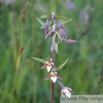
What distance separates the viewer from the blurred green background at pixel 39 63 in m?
2.95

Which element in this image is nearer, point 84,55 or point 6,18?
point 84,55

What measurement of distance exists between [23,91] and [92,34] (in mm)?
2133

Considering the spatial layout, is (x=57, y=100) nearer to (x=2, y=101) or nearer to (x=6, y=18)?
(x=2, y=101)

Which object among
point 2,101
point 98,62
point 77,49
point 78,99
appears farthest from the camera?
point 77,49

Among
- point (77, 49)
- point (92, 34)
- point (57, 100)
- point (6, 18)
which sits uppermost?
point (6, 18)

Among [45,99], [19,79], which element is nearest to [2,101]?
[19,79]

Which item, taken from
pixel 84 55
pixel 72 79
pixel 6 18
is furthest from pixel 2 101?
pixel 6 18

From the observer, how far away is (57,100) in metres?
3.04

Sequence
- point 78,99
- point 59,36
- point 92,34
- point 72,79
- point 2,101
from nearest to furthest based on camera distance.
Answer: point 59,36
point 78,99
point 2,101
point 72,79
point 92,34

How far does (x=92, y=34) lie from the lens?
4.31 meters

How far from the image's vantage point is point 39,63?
3.61 metres

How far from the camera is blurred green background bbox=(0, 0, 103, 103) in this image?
116 inches

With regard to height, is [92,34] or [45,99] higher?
[92,34]

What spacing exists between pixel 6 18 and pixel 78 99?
2.88 m
